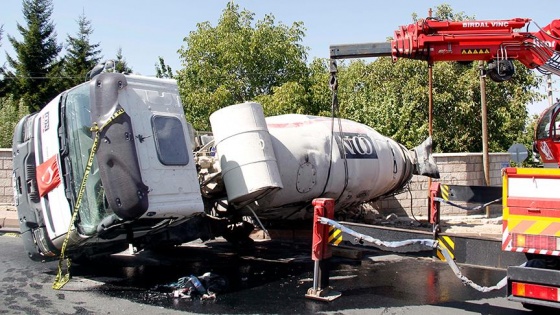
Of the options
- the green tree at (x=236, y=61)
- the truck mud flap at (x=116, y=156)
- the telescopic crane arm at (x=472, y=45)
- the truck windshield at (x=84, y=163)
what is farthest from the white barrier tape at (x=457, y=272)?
the green tree at (x=236, y=61)

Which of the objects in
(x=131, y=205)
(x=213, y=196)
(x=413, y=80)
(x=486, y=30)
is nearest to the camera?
(x=131, y=205)

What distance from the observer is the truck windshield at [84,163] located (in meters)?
6.33

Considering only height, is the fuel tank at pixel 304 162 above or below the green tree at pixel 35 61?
below

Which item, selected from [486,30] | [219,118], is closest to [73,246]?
[219,118]

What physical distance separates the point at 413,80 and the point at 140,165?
17.0 meters

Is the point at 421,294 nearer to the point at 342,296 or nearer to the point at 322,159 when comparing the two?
the point at 342,296

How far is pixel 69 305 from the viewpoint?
6125 mm

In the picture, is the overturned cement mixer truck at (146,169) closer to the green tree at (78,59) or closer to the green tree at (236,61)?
the green tree at (236,61)

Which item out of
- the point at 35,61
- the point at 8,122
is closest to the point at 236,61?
the point at 8,122

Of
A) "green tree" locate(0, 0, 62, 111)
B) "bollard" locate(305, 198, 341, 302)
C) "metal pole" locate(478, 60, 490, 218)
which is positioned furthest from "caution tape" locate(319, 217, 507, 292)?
"green tree" locate(0, 0, 62, 111)

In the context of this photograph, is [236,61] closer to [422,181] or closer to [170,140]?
[422,181]

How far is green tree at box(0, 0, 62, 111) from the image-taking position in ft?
107

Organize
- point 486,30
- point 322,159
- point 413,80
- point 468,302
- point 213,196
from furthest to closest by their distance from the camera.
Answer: point 413,80, point 322,159, point 213,196, point 486,30, point 468,302

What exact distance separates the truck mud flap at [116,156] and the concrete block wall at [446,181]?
303 inches
